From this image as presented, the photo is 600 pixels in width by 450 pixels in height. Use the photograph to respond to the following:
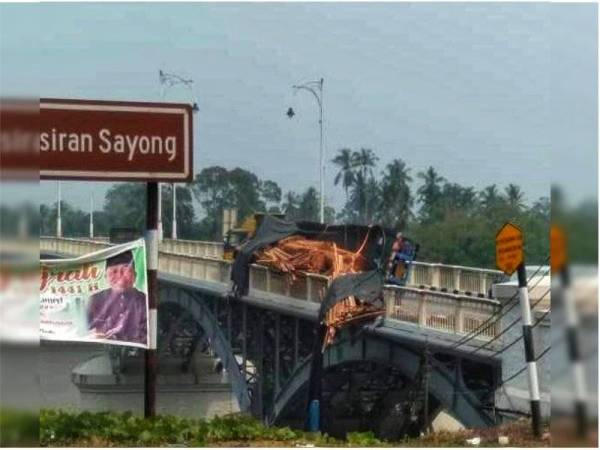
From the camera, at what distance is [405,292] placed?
11367 millimetres

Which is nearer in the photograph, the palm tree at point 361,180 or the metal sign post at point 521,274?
the metal sign post at point 521,274

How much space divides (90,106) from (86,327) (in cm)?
134

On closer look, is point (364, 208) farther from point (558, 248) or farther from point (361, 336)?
point (558, 248)

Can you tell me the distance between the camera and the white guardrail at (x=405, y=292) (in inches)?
404

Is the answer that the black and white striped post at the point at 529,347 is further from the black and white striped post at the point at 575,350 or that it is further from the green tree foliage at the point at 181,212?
the green tree foliage at the point at 181,212

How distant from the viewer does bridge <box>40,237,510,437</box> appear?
10.8 metres

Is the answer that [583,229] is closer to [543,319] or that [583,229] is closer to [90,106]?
[90,106]

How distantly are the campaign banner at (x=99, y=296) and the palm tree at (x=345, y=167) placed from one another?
17.0 ft

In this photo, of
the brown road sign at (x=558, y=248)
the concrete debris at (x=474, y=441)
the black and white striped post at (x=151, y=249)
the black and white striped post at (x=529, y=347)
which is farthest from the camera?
the concrete debris at (x=474, y=441)


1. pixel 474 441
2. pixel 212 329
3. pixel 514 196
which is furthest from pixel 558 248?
pixel 212 329

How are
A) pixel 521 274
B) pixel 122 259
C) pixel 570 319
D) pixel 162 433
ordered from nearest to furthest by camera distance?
1. pixel 570 319
2. pixel 162 433
3. pixel 122 259
4. pixel 521 274

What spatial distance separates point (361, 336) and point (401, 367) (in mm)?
919

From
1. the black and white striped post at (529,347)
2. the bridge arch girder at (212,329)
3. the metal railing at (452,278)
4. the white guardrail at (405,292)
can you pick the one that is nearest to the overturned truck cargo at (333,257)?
the white guardrail at (405,292)

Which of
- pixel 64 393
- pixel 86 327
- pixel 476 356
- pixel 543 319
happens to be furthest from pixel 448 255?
pixel 86 327
